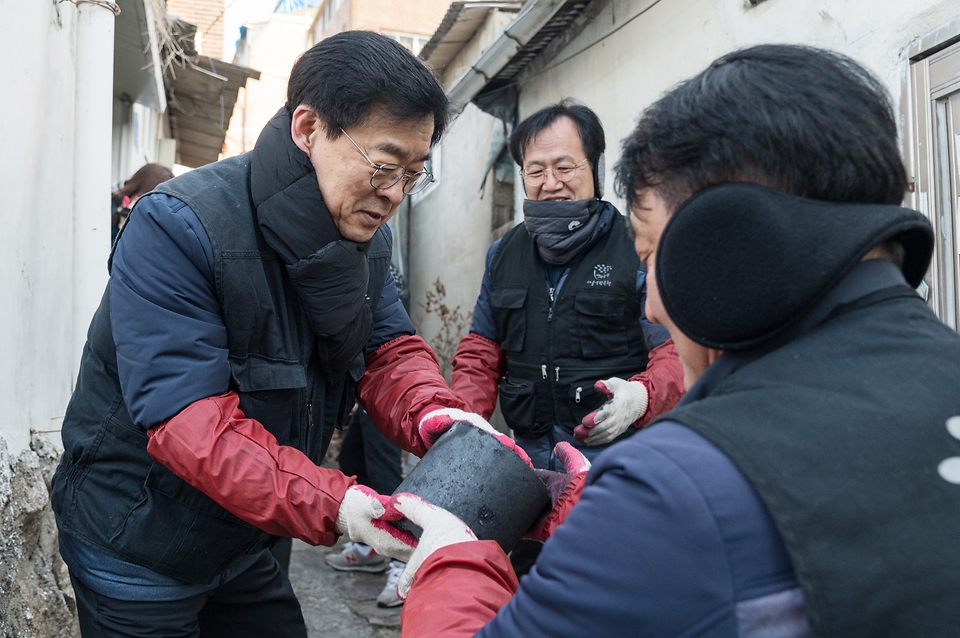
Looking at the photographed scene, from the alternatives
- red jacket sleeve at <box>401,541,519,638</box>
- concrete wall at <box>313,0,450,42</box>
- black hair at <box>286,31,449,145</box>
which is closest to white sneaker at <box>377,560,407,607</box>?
black hair at <box>286,31,449,145</box>

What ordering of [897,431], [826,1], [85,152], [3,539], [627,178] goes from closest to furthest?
[897,431] < [627,178] < [3,539] < [826,1] < [85,152]

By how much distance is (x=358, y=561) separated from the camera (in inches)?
192

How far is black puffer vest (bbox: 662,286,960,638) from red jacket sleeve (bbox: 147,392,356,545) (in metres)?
1.02

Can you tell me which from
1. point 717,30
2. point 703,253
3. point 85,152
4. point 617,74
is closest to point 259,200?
point 703,253

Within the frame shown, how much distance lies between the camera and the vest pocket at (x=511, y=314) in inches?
129

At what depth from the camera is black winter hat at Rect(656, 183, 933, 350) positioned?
1.00 m

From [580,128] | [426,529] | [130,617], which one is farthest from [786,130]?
[580,128]

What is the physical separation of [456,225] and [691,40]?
4749mm

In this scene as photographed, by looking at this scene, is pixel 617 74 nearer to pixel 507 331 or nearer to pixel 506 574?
pixel 507 331

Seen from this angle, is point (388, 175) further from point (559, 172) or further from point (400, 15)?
point (400, 15)

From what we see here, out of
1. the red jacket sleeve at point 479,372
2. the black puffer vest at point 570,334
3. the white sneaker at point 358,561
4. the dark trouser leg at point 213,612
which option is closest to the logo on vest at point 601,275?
the black puffer vest at point 570,334

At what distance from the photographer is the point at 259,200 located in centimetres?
196

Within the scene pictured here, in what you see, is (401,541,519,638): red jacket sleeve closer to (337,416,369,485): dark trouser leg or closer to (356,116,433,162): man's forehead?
A: (356,116,433,162): man's forehead

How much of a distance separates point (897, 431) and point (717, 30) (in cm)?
371
